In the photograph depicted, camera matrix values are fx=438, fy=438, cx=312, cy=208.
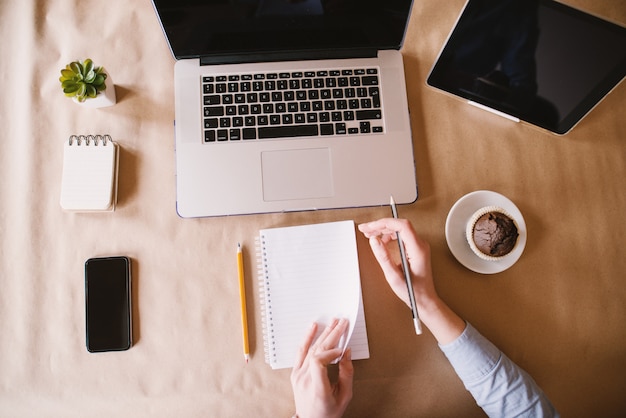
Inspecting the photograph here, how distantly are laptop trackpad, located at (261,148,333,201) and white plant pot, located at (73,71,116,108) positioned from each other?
0.31 metres

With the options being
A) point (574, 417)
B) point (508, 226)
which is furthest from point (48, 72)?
point (574, 417)

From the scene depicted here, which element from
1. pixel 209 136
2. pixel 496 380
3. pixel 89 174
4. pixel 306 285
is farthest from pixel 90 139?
pixel 496 380

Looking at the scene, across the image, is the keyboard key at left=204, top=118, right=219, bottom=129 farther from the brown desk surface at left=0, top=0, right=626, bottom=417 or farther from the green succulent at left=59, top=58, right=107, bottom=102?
the green succulent at left=59, top=58, right=107, bottom=102

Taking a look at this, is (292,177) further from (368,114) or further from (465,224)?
(465,224)

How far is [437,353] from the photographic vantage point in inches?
30.9

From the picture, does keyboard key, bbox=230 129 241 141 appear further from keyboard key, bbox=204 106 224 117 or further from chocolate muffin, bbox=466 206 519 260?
chocolate muffin, bbox=466 206 519 260

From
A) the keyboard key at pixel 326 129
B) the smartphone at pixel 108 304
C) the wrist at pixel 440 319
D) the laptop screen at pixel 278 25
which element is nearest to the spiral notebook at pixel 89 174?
the smartphone at pixel 108 304

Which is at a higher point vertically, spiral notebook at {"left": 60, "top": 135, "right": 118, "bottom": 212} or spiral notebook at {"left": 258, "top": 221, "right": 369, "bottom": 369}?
spiral notebook at {"left": 60, "top": 135, "right": 118, "bottom": 212}

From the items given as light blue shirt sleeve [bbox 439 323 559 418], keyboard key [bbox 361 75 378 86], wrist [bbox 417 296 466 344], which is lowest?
light blue shirt sleeve [bbox 439 323 559 418]

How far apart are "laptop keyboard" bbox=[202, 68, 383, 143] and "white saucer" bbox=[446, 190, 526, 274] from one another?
208 mm

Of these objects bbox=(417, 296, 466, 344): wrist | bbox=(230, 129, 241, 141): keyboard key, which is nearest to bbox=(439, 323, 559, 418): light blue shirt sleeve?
bbox=(417, 296, 466, 344): wrist

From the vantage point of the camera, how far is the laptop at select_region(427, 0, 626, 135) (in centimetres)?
65

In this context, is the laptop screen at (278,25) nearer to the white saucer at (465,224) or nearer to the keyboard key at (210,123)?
the keyboard key at (210,123)

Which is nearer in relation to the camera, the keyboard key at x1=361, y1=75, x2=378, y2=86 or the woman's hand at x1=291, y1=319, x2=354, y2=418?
the woman's hand at x1=291, y1=319, x2=354, y2=418
